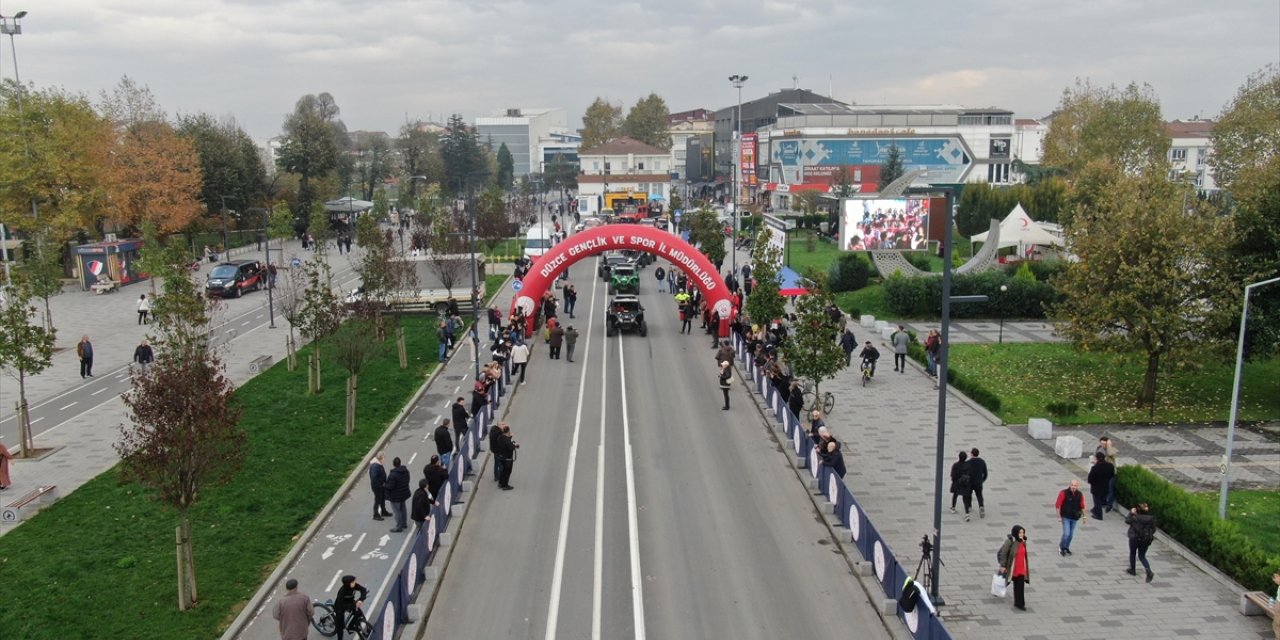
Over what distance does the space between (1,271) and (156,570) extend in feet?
122

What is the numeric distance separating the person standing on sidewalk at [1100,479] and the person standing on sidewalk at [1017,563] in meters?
4.68

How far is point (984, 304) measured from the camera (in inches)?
1528

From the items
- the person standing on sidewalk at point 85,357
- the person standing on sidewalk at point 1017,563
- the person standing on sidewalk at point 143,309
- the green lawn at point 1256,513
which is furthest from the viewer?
the person standing on sidewalk at point 143,309

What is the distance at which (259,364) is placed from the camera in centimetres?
3045

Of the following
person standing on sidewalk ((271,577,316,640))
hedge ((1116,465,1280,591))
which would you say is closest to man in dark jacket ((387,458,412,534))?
person standing on sidewalk ((271,577,316,640))

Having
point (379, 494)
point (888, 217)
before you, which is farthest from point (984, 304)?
point (379, 494)

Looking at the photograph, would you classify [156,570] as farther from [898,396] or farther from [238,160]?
[238,160]

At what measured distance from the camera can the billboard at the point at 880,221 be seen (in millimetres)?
45875

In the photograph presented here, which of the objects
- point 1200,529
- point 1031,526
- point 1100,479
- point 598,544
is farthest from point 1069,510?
point 598,544

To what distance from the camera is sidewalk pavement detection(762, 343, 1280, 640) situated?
1338 cm

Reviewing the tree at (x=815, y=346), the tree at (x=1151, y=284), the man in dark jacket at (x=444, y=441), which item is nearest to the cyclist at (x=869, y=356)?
the tree at (x=815, y=346)

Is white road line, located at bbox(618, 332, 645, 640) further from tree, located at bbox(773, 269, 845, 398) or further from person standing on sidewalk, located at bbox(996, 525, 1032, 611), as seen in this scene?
person standing on sidewalk, located at bbox(996, 525, 1032, 611)

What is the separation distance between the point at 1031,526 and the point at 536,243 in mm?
47111

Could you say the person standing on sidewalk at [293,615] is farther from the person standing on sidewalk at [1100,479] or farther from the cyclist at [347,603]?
the person standing on sidewalk at [1100,479]
